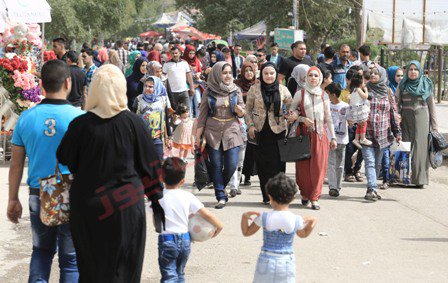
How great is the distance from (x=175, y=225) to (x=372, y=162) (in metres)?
6.05

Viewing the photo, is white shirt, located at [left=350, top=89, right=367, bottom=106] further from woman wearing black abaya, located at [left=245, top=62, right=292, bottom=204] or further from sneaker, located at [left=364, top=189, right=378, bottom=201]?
woman wearing black abaya, located at [left=245, top=62, right=292, bottom=204]

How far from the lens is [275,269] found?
5594mm

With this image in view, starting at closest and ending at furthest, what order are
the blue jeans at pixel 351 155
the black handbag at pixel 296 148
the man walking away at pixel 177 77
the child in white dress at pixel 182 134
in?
the black handbag at pixel 296 148, the blue jeans at pixel 351 155, the child in white dress at pixel 182 134, the man walking away at pixel 177 77

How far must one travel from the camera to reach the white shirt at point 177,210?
6059 millimetres

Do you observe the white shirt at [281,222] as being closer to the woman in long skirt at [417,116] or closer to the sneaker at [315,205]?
the sneaker at [315,205]

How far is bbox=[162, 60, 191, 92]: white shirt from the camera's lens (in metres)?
17.6

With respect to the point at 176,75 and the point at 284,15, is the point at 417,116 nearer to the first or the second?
the point at 176,75

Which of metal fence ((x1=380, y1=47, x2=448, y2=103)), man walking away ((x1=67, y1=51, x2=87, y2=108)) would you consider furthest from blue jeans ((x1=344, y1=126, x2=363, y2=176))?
metal fence ((x1=380, y1=47, x2=448, y2=103))

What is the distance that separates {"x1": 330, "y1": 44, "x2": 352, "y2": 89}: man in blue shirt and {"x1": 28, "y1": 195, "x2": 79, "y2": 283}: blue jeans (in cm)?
1066

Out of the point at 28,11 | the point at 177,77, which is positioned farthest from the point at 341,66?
the point at 28,11

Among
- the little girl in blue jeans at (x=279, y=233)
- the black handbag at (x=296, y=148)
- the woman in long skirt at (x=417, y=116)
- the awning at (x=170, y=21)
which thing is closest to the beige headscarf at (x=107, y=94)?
the little girl in blue jeans at (x=279, y=233)

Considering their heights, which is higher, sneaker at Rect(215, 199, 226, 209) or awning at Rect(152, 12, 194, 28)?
awning at Rect(152, 12, 194, 28)

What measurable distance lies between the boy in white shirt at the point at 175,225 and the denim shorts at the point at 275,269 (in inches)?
18.8

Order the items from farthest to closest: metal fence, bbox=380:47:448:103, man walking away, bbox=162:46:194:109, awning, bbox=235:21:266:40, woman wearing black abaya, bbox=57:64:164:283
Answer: awning, bbox=235:21:266:40 → metal fence, bbox=380:47:448:103 → man walking away, bbox=162:46:194:109 → woman wearing black abaya, bbox=57:64:164:283
